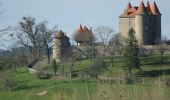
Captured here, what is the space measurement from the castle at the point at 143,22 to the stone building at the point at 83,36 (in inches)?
190

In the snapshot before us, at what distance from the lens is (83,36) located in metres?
84.9

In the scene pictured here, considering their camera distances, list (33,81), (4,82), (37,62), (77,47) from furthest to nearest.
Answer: (77,47) → (37,62) → (33,81) → (4,82)

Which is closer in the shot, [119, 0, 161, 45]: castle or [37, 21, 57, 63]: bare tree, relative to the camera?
[37, 21, 57, 63]: bare tree

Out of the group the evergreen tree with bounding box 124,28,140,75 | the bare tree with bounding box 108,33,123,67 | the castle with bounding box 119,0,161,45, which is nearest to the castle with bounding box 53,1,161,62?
the castle with bounding box 119,0,161,45

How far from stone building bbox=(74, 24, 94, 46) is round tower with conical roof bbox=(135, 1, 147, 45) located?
245 inches

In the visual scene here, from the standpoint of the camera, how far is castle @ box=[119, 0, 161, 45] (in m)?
83.6

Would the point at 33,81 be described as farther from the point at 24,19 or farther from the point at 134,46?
the point at 24,19

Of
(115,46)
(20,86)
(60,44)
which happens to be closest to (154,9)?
(115,46)

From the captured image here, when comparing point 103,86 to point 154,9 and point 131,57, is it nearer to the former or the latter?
point 131,57

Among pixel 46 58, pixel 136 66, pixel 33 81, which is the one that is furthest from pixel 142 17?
pixel 33 81

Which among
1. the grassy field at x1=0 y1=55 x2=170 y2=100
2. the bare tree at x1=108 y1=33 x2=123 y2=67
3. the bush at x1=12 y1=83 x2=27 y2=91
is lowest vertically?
the bush at x1=12 y1=83 x2=27 y2=91

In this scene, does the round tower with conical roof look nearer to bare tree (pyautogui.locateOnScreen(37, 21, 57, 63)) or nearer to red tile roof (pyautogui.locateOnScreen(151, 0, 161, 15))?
red tile roof (pyautogui.locateOnScreen(151, 0, 161, 15))

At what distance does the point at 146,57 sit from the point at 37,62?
40.7 feet

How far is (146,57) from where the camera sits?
71.8 meters
